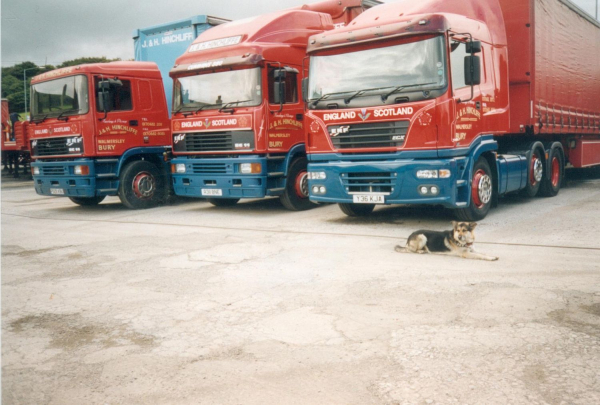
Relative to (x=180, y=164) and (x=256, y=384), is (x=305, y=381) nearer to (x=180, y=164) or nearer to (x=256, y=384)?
(x=256, y=384)

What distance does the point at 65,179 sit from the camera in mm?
12359

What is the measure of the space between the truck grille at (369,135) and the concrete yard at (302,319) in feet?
4.25

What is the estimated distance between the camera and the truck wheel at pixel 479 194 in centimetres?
Answer: 923

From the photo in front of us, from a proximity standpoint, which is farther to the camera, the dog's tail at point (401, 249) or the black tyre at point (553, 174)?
the black tyre at point (553, 174)

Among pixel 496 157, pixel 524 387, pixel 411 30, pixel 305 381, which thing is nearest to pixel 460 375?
pixel 524 387

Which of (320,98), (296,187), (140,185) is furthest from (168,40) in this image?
(320,98)

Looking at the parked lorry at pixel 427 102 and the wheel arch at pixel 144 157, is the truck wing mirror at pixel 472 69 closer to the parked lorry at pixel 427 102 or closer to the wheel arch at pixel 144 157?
the parked lorry at pixel 427 102

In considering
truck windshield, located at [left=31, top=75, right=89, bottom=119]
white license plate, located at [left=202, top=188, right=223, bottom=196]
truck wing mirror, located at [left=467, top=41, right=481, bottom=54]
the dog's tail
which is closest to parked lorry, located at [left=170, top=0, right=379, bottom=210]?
white license plate, located at [left=202, top=188, right=223, bottom=196]

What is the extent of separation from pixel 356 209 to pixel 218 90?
3.31 meters

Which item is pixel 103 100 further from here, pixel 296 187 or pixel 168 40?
pixel 296 187

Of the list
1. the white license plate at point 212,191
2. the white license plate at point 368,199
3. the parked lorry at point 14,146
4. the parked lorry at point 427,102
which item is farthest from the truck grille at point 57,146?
the parked lorry at point 14,146

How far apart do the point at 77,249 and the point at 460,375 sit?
6.17 m

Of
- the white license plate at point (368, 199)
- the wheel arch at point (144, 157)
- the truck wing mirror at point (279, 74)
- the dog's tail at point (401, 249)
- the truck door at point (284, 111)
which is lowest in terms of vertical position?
the dog's tail at point (401, 249)

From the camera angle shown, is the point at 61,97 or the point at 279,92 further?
the point at 61,97
